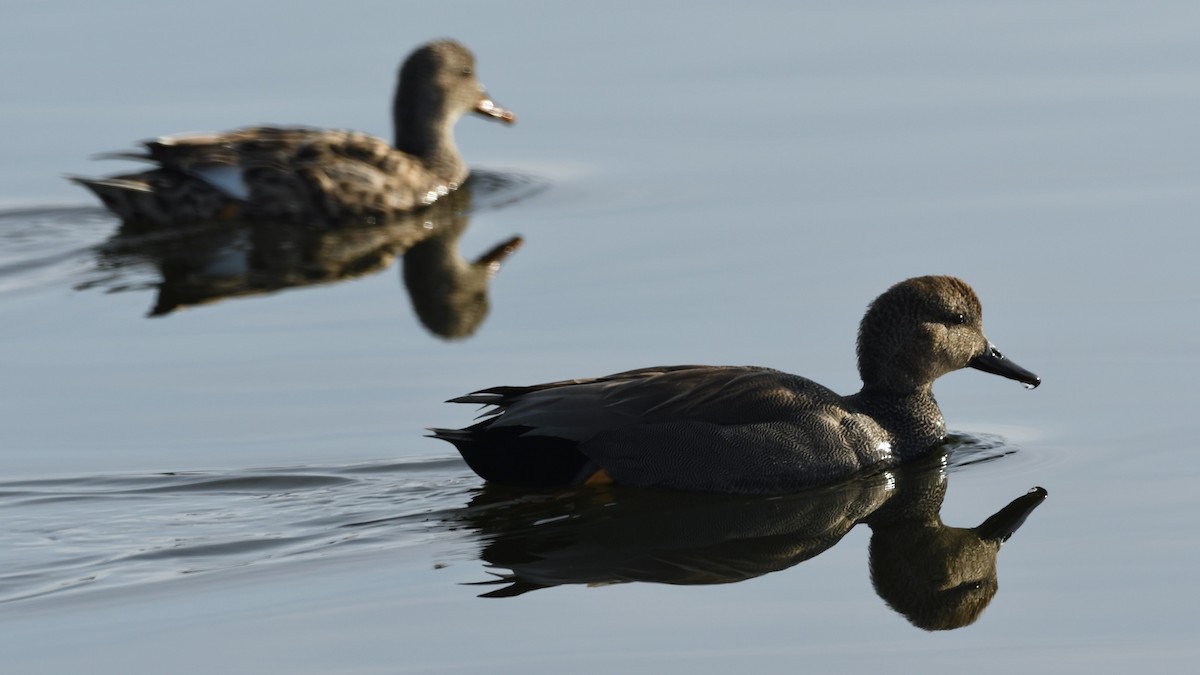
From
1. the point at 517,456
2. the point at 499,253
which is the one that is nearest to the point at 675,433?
the point at 517,456

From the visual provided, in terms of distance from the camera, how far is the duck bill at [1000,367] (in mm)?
10234

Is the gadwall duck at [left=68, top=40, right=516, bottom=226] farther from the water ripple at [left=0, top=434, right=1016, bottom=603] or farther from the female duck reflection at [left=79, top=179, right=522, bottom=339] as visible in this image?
the water ripple at [left=0, top=434, right=1016, bottom=603]

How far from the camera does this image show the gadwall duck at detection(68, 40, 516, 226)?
14.5 meters

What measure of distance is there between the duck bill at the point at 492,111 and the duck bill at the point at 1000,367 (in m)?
6.44

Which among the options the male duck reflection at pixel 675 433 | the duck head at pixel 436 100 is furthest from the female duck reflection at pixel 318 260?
the male duck reflection at pixel 675 433

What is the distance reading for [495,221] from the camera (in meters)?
14.6

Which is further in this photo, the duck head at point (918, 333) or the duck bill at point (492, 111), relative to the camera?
the duck bill at point (492, 111)

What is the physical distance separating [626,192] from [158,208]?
10.8 ft

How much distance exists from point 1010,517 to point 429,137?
306 inches

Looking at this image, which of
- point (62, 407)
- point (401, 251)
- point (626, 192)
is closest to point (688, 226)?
point (626, 192)

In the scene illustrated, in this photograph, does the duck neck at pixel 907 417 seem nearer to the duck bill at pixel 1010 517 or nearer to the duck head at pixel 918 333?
the duck head at pixel 918 333

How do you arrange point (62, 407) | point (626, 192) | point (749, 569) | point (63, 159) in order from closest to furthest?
point (749, 569) < point (62, 407) < point (626, 192) < point (63, 159)

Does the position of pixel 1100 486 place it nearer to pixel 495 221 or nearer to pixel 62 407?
pixel 62 407

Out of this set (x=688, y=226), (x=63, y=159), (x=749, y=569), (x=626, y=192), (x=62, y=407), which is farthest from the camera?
(x=63, y=159)
